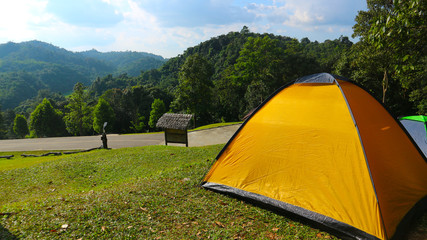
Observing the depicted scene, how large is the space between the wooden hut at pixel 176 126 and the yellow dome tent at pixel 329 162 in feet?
36.5

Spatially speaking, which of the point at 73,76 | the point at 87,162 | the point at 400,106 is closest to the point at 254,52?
the point at 400,106

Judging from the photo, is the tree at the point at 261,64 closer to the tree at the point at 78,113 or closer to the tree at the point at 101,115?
the tree at the point at 101,115

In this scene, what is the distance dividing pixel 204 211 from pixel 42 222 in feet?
11.5

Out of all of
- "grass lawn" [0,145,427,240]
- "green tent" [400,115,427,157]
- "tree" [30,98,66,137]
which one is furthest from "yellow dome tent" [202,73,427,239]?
"tree" [30,98,66,137]

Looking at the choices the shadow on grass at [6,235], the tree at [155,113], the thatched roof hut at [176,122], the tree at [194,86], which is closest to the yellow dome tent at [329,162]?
the shadow on grass at [6,235]

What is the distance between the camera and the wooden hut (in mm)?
17033

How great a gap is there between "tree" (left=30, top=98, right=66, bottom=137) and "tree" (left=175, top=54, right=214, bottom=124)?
3370 cm

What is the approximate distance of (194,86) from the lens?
33.5 m

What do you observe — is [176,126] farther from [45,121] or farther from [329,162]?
[45,121]

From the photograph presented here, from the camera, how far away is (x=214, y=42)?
Answer: 94.4 metres

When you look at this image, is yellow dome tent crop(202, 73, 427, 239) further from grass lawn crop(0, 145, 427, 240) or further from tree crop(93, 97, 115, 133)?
tree crop(93, 97, 115, 133)

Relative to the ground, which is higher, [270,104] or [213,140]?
[270,104]

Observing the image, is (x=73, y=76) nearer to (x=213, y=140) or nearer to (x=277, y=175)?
(x=213, y=140)

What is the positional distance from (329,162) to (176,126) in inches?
529
